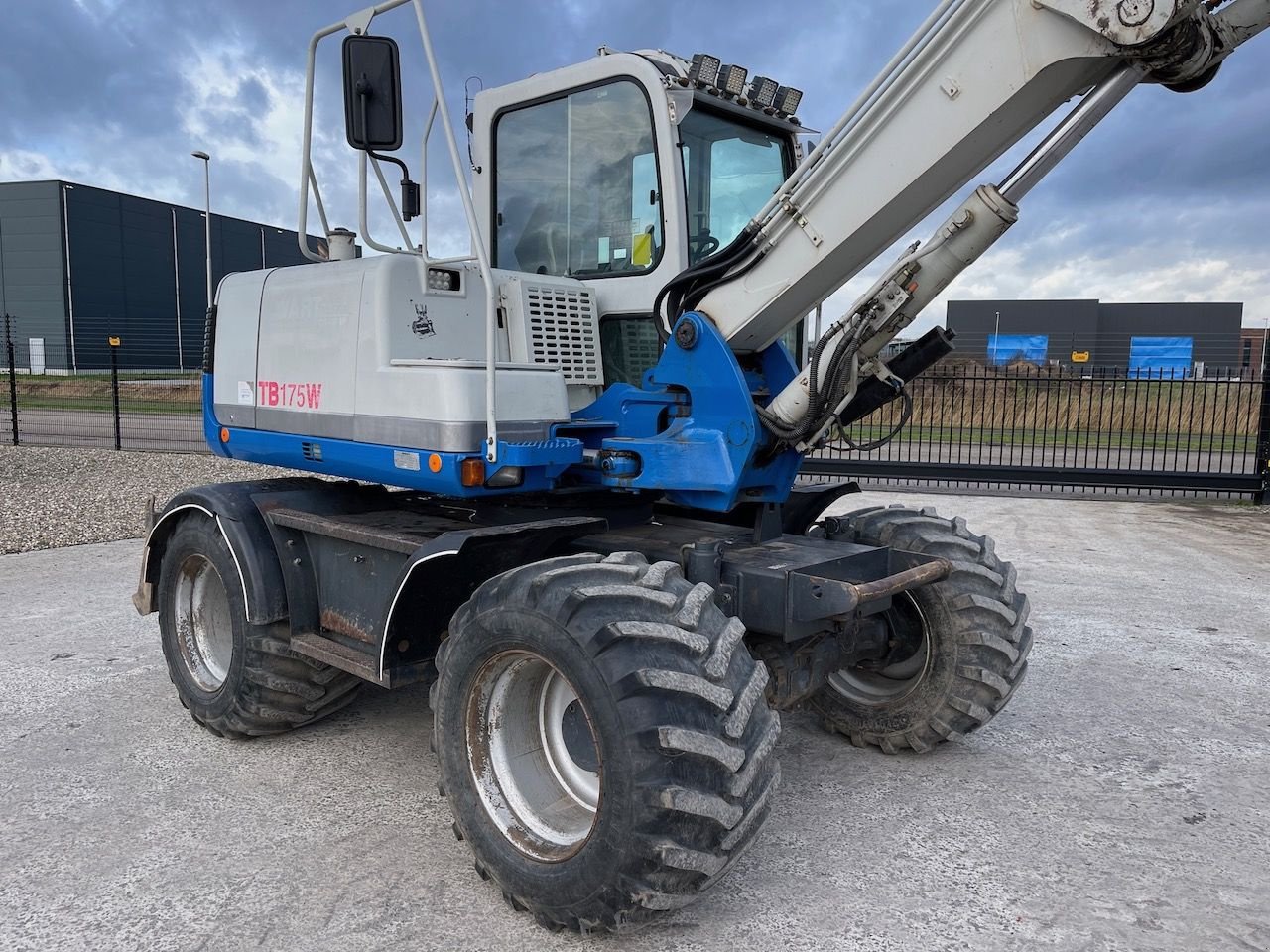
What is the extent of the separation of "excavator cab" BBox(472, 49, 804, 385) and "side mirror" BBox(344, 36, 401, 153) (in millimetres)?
1033

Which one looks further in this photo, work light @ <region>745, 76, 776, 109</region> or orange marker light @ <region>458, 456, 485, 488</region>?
work light @ <region>745, 76, 776, 109</region>

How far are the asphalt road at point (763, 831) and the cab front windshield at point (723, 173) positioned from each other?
2350mm

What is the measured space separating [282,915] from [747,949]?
1440 millimetres

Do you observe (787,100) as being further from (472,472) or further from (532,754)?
(532,754)

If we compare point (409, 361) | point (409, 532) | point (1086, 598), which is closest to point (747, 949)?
point (409, 532)

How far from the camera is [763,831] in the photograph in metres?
3.68

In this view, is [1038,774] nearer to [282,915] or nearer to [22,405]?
[282,915]

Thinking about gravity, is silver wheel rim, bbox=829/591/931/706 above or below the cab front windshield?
below

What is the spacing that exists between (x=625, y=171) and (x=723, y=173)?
498mm

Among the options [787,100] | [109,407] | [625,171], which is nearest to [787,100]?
[787,100]

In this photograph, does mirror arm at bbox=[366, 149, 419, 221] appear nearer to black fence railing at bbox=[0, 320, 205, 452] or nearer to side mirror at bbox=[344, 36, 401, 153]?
side mirror at bbox=[344, 36, 401, 153]

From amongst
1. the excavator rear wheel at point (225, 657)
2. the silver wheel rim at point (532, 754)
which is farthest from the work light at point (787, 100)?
the excavator rear wheel at point (225, 657)

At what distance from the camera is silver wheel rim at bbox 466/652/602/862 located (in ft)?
10.6

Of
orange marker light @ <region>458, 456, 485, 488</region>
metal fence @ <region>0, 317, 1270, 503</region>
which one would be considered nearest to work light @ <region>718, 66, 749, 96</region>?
metal fence @ <region>0, 317, 1270, 503</region>
